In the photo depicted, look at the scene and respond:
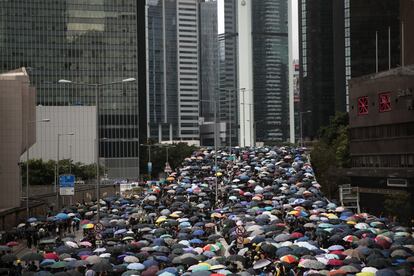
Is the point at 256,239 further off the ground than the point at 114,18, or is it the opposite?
the point at 114,18

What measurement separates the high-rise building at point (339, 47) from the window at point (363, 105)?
13.6 m

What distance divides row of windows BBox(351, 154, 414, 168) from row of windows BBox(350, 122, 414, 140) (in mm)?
1448

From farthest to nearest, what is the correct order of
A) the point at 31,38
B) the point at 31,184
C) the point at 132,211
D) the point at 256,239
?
1. the point at 31,38
2. the point at 31,184
3. the point at 132,211
4. the point at 256,239

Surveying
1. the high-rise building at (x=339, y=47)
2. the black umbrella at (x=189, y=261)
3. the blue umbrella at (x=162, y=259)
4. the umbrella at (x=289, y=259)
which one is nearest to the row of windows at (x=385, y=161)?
the high-rise building at (x=339, y=47)

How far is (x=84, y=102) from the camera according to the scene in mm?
133125

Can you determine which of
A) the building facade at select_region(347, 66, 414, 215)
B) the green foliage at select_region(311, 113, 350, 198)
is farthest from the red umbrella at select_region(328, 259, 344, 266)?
the green foliage at select_region(311, 113, 350, 198)

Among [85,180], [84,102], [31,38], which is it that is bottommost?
[85,180]

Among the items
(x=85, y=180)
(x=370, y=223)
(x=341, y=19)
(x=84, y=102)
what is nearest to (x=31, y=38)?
(x=84, y=102)

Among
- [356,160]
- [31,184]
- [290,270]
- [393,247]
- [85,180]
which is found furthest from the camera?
[85,180]

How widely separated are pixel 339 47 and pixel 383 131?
3280 inches

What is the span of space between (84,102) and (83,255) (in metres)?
107

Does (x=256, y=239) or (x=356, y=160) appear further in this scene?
(x=356, y=160)

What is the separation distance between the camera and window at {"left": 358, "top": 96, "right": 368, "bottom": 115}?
5550 cm

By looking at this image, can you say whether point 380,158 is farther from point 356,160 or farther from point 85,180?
point 85,180
